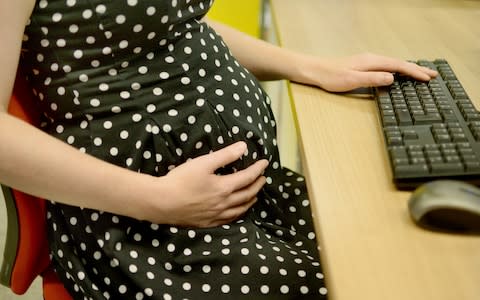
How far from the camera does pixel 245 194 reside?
2.35 feet

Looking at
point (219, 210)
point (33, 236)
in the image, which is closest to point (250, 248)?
point (219, 210)

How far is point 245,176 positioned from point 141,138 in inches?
5.7

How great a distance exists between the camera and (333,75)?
2.73 ft

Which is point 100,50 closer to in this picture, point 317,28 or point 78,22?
point 78,22

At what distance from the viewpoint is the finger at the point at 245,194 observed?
700 mm

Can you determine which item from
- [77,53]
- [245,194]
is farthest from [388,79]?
[77,53]

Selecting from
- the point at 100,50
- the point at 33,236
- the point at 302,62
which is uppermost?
the point at 100,50

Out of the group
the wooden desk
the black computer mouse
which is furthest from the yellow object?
the black computer mouse

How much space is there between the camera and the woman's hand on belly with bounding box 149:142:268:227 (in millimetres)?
646

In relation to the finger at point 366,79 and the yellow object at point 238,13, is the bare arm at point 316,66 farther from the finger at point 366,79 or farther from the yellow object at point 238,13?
the yellow object at point 238,13

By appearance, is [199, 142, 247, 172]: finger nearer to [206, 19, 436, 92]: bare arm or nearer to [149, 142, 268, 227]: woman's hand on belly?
[149, 142, 268, 227]: woman's hand on belly

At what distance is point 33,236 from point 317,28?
682mm

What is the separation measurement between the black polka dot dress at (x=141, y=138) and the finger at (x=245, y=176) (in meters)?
0.02

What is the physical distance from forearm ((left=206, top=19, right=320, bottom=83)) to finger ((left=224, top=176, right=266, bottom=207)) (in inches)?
8.4
